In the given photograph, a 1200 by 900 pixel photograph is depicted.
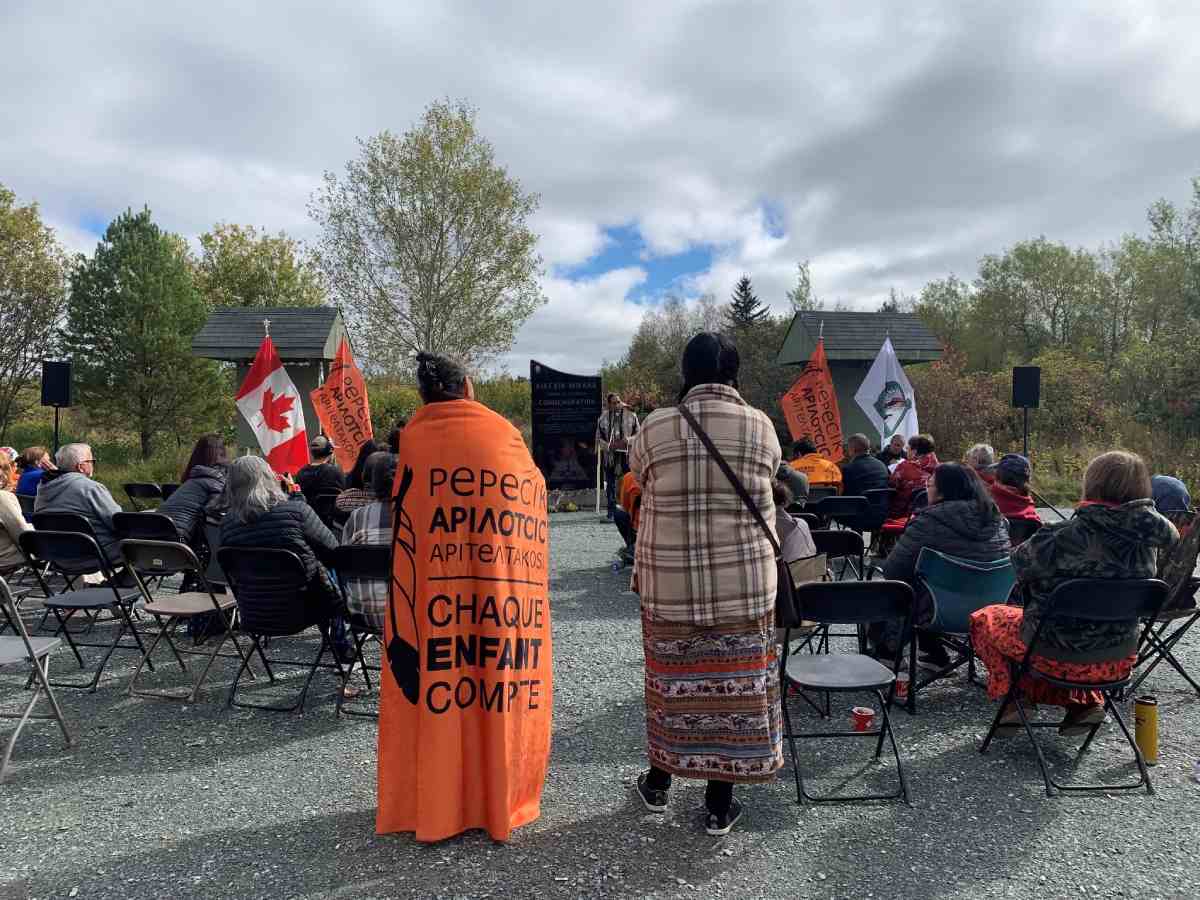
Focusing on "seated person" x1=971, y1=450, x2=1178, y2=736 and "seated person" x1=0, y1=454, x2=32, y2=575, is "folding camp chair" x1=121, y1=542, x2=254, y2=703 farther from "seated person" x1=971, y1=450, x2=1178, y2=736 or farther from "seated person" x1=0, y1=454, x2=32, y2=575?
"seated person" x1=971, y1=450, x2=1178, y2=736

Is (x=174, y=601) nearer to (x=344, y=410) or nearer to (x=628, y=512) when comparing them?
(x=628, y=512)

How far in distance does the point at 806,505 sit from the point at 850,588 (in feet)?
15.4

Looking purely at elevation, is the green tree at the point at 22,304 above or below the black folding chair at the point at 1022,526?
above

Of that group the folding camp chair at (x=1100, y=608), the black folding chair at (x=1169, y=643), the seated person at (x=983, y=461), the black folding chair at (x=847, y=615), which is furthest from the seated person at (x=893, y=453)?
the black folding chair at (x=847, y=615)

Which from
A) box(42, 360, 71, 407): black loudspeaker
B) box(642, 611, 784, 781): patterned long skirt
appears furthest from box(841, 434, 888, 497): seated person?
box(42, 360, 71, 407): black loudspeaker

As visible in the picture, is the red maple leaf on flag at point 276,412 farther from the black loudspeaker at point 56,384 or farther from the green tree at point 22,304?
the green tree at point 22,304

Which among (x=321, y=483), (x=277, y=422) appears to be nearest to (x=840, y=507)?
(x=321, y=483)

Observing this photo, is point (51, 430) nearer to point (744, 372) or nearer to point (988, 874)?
point (744, 372)

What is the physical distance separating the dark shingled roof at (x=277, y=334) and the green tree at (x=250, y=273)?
2417 cm

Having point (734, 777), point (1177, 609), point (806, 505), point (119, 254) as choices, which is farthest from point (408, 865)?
point (119, 254)

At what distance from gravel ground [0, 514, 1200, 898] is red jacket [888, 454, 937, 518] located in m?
3.45

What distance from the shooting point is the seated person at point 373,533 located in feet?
14.0

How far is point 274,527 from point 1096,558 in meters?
4.21

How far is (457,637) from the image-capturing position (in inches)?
114
